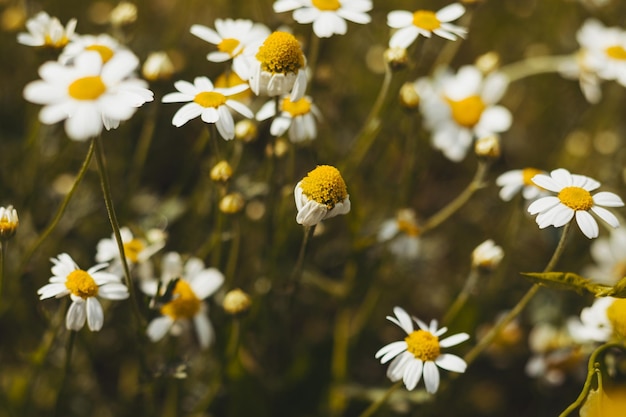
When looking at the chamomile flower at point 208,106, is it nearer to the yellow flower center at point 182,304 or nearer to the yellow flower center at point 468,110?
the yellow flower center at point 182,304

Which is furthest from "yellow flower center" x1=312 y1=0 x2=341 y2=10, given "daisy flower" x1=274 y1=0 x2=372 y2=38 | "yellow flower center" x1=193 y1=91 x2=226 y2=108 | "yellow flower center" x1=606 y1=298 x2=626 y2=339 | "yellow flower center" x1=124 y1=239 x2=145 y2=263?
"yellow flower center" x1=606 y1=298 x2=626 y2=339

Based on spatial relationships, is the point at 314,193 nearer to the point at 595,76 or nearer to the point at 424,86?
the point at 424,86

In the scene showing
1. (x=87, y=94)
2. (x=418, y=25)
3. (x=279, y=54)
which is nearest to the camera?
(x=87, y=94)

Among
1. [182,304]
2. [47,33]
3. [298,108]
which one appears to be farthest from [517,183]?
[47,33]

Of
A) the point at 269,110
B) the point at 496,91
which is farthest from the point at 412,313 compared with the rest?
the point at 269,110

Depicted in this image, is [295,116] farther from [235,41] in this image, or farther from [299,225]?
[299,225]

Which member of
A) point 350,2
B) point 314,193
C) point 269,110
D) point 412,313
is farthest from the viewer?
point 412,313
